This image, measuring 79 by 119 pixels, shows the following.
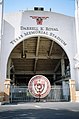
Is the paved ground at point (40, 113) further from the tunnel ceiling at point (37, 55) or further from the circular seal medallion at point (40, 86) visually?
the tunnel ceiling at point (37, 55)

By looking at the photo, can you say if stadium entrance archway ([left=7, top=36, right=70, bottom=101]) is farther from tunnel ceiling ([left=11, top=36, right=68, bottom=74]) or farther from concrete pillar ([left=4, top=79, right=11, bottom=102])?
concrete pillar ([left=4, top=79, right=11, bottom=102])

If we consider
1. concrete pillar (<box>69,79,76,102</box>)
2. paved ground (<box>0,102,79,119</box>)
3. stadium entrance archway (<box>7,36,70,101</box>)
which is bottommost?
paved ground (<box>0,102,79,119</box>)

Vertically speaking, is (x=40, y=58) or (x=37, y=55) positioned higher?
(x=37, y=55)

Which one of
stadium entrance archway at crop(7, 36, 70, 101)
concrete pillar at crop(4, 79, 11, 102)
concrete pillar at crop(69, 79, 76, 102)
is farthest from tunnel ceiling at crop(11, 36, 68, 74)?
concrete pillar at crop(4, 79, 11, 102)

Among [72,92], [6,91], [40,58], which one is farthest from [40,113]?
[40,58]

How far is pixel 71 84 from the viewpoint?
21266 millimetres

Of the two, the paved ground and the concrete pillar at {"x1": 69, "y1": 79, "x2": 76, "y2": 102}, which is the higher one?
the concrete pillar at {"x1": 69, "y1": 79, "x2": 76, "y2": 102}

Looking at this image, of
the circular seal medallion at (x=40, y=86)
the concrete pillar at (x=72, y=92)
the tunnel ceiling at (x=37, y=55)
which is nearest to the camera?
the circular seal medallion at (x=40, y=86)

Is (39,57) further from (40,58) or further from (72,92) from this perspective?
(72,92)

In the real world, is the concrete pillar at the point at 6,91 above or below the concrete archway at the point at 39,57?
below

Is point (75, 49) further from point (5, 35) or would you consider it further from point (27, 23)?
point (5, 35)

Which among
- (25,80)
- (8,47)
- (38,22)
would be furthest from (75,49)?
(25,80)

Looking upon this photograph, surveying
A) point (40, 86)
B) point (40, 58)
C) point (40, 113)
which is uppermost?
point (40, 58)

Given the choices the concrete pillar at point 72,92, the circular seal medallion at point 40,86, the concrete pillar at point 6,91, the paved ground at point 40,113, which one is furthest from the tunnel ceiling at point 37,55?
the paved ground at point 40,113
